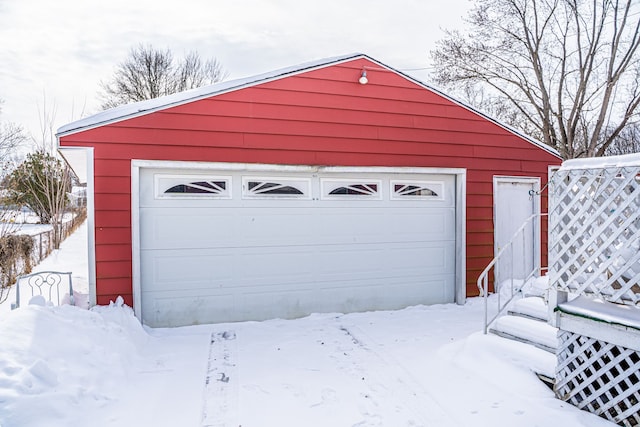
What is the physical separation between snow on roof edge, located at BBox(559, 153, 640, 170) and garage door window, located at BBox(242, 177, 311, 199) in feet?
10.8

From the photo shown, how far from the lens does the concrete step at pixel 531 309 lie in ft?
13.2

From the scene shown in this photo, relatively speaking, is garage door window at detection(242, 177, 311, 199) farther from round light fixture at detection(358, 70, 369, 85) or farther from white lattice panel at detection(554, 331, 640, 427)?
white lattice panel at detection(554, 331, 640, 427)

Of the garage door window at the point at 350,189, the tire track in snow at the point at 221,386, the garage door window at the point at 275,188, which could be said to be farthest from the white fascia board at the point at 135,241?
the garage door window at the point at 350,189

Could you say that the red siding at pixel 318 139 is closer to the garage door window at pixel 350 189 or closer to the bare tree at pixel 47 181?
the garage door window at pixel 350 189

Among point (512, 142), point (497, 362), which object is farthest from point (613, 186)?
point (512, 142)

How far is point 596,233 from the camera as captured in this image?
10.0 ft

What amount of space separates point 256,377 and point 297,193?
2.68m

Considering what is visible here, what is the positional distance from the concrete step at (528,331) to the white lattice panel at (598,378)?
0.33 metres

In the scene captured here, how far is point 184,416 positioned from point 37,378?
109 centimetres

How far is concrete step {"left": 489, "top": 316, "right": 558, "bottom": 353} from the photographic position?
3656 millimetres

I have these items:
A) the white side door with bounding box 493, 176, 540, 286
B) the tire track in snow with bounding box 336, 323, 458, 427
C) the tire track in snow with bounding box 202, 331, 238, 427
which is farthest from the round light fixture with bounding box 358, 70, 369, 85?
the tire track in snow with bounding box 202, 331, 238, 427

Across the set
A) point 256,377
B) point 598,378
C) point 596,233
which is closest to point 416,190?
point 596,233

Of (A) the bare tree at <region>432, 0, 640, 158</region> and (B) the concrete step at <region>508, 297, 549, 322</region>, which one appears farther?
(A) the bare tree at <region>432, 0, 640, 158</region>

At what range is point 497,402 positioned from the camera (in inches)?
126
